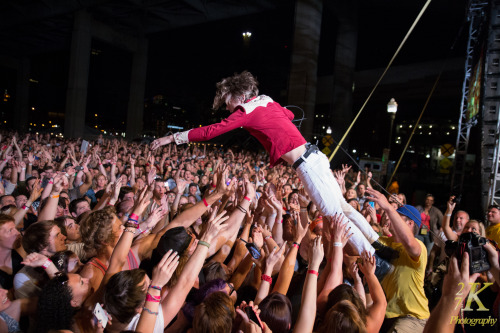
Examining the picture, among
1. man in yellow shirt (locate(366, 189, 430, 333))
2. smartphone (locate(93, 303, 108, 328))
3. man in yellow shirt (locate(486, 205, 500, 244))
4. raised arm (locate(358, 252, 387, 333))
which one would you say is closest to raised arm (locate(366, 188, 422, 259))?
man in yellow shirt (locate(366, 189, 430, 333))

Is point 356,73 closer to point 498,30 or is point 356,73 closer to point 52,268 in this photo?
point 498,30

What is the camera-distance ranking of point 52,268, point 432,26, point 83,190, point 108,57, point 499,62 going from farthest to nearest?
point 108,57 < point 432,26 < point 499,62 < point 83,190 < point 52,268

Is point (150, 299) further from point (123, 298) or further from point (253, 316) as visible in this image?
point (253, 316)

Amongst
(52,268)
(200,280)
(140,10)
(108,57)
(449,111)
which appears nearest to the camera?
(52,268)

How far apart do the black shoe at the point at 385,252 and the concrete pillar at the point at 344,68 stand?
19995mm

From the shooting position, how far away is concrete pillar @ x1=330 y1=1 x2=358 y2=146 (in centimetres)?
2222

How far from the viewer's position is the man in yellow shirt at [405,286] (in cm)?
283

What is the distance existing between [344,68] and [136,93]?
1656 cm

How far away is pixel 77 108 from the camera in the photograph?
23.6 meters

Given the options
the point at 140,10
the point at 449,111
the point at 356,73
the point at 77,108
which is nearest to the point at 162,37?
the point at 140,10

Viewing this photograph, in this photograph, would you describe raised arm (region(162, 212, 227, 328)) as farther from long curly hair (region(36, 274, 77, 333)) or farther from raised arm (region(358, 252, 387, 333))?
raised arm (region(358, 252, 387, 333))

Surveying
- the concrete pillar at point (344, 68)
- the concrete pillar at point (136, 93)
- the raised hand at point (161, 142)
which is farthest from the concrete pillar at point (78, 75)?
the raised hand at point (161, 142)

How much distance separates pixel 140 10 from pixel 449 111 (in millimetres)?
24167

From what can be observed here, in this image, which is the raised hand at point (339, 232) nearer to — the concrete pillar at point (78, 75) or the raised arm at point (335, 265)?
the raised arm at point (335, 265)
